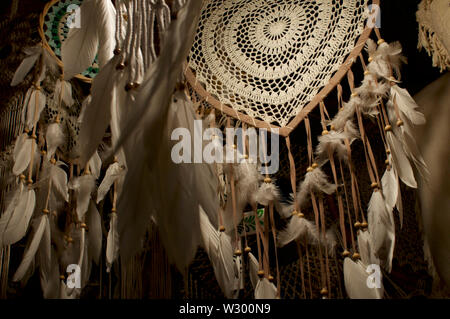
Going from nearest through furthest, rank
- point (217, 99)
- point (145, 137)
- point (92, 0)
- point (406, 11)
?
point (145, 137)
point (92, 0)
point (217, 99)
point (406, 11)

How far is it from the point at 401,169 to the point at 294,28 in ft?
1.52

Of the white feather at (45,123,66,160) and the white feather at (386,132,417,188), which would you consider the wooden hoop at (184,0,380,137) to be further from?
the white feather at (45,123,66,160)

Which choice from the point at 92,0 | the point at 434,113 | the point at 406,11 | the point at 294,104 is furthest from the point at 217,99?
the point at 406,11

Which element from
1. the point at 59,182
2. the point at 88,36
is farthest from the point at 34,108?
the point at 88,36

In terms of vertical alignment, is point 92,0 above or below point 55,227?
above

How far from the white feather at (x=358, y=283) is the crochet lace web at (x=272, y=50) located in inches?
14.8

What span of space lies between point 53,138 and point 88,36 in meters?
0.34

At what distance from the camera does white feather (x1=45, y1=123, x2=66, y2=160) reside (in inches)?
43.3

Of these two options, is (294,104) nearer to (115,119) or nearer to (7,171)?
(115,119)

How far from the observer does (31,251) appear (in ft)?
3.16

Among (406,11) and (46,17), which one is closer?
(46,17)

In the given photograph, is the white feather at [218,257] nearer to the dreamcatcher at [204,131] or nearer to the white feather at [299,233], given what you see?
the dreamcatcher at [204,131]

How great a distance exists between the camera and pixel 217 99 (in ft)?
3.92

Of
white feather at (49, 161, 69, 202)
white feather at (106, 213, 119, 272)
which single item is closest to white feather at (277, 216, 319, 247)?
white feather at (106, 213, 119, 272)
